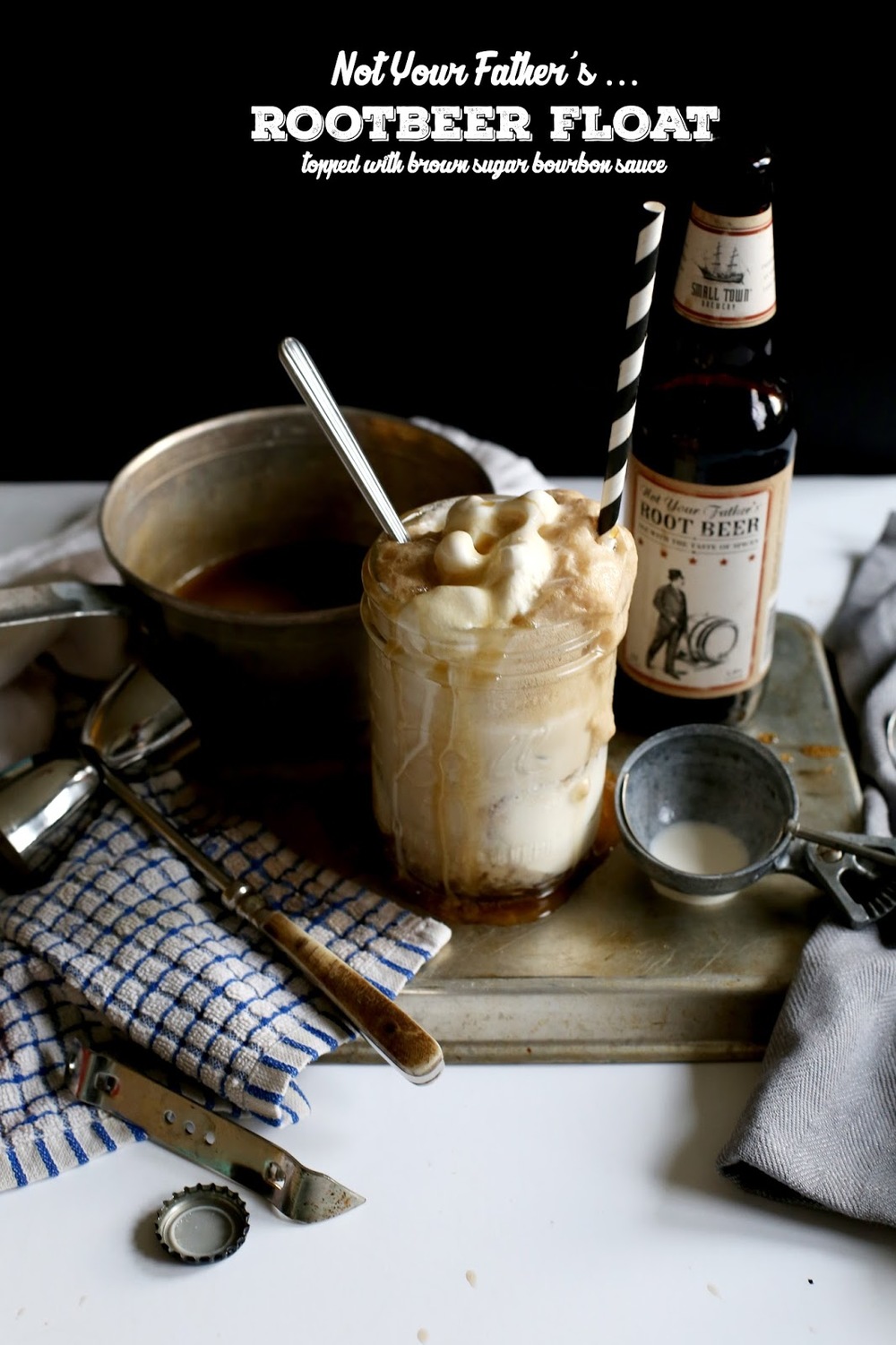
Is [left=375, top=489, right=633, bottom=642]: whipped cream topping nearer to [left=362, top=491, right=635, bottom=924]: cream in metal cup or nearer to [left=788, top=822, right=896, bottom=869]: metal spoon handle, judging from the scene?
[left=362, top=491, right=635, bottom=924]: cream in metal cup

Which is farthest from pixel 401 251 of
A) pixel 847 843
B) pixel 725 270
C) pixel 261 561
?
pixel 847 843

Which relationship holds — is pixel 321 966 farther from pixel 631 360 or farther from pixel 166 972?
pixel 631 360

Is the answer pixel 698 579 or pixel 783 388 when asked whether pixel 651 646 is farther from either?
pixel 783 388

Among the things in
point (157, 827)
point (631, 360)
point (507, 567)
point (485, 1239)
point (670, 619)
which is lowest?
point (485, 1239)

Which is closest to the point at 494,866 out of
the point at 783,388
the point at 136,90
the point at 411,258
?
the point at 783,388

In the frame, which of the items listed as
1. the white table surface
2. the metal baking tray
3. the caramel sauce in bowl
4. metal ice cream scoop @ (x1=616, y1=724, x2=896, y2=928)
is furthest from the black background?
the white table surface

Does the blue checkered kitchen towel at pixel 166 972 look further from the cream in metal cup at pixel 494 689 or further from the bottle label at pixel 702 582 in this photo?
the bottle label at pixel 702 582
